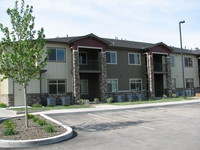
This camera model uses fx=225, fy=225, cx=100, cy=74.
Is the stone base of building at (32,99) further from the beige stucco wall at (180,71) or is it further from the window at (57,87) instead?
the beige stucco wall at (180,71)

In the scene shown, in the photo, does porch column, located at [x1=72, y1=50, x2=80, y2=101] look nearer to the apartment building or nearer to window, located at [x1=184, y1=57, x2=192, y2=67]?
the apartment building

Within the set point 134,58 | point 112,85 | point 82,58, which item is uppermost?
point 134,58

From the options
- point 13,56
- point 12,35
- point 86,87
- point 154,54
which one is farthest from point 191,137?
point 154,54

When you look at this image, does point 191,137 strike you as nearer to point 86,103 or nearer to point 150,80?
point 86,103

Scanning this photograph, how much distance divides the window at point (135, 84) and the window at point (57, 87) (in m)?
8.68

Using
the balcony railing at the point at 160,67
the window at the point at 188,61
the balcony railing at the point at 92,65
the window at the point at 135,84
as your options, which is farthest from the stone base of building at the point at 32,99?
the window at the point at 188,61

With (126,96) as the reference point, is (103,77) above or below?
→ above

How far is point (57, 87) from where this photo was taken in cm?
2212

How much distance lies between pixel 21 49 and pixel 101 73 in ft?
47.7

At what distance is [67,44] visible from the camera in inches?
898

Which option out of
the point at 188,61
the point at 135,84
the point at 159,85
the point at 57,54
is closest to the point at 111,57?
the point at 135,84

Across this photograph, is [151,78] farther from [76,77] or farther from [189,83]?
[76,77]

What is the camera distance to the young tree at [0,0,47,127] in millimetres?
9656

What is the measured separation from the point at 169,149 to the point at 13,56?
7.02 m
